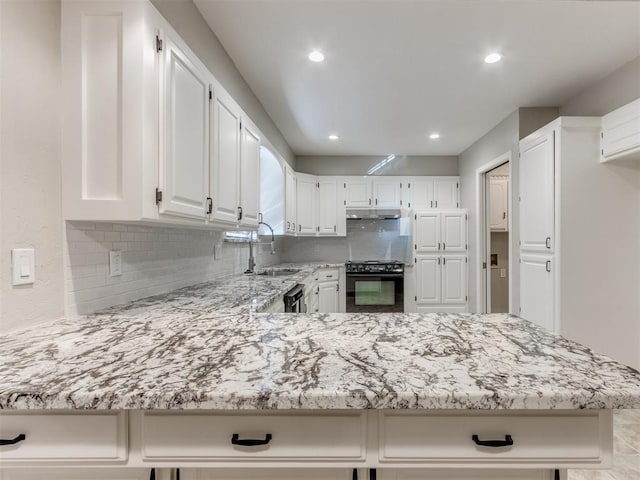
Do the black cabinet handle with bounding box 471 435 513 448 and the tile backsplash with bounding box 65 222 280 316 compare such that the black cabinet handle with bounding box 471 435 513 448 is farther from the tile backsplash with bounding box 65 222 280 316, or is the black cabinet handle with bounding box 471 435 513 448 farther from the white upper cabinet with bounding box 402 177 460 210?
the white upper cabinet with bounding box 402 177 460 210

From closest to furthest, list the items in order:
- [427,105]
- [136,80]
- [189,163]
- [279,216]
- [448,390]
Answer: [448,390] → [136,80] → [189,163] → [427,105] → [279,216]

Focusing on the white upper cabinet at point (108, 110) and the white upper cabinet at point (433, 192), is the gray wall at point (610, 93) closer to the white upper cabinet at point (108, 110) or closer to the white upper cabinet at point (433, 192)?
the white upper cabinet at point (433, 192)

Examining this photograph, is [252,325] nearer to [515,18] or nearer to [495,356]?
[495,356]

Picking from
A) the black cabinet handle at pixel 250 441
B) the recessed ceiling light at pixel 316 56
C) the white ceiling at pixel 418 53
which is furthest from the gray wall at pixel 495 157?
the black cabinet handle at pixel 250 441

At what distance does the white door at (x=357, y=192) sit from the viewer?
493 centimetres

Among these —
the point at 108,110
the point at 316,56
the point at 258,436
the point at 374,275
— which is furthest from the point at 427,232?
the point at 258,436

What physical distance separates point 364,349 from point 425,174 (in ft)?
15.4

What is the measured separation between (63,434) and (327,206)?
4.36 metres

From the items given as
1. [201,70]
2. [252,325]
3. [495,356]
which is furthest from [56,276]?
[495,356]

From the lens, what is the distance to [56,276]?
47.1 inches

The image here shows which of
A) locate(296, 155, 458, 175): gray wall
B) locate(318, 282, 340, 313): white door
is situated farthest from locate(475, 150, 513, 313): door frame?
locate(318, 282, 340, 313): white door

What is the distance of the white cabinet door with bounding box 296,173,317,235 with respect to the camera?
15.4ft

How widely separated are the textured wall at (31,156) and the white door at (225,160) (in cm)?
68

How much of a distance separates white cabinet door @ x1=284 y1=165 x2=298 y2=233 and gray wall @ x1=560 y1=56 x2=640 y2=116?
297 cm
